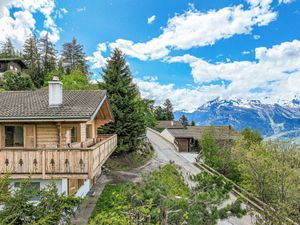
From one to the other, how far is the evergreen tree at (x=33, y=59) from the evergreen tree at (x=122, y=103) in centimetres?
3166

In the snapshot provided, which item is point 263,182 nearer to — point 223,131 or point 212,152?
point 212,152

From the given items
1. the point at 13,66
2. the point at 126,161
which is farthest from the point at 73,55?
the point at 126,161

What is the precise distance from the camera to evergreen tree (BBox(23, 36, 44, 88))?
59531mm

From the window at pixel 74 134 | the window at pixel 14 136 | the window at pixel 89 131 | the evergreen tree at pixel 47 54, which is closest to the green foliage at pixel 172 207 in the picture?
the window at pixel 14 136

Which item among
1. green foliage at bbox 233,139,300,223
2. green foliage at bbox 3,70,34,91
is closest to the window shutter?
green foliage at bbox 233,139,300,223

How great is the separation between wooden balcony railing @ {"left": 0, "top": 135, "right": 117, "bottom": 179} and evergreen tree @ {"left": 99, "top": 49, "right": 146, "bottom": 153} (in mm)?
16273

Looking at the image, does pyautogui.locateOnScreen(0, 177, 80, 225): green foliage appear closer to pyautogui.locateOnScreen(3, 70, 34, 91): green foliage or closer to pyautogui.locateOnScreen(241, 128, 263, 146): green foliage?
pyautogui.locateOnScreen(3, 70, 34, 91): green foliage

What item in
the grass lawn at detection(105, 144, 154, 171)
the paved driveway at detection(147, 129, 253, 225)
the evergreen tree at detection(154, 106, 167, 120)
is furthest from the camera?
the evergreen tree at detection(154, 106, 167, 120)

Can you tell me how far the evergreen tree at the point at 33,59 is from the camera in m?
59.5

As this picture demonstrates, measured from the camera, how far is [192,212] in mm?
7832

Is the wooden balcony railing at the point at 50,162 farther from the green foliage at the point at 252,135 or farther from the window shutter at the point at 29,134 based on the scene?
the green foliage at the point at 252,135

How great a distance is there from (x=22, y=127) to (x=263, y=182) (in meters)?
18.3

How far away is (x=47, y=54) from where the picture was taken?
65250 mm

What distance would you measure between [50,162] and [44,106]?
4.17 metres
